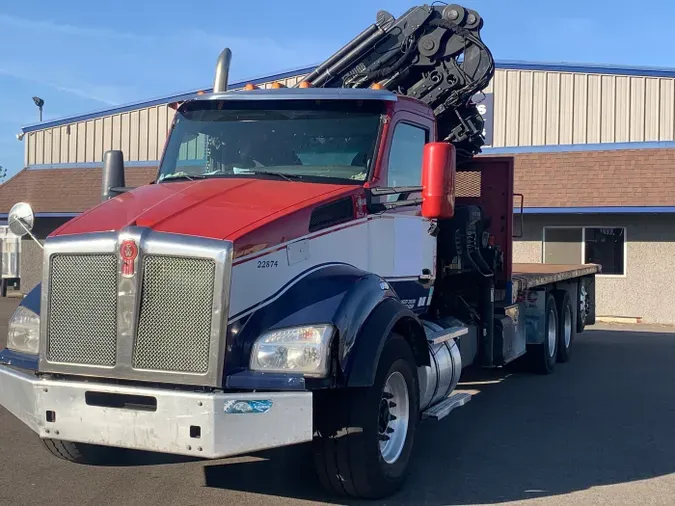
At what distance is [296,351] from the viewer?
4434 mm

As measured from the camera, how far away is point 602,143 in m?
18.1

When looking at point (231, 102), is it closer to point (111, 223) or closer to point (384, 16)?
point (111, 223)

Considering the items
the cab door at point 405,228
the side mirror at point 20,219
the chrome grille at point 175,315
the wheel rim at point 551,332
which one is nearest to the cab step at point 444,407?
the cab door at point 405,228

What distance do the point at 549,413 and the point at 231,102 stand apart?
461cm

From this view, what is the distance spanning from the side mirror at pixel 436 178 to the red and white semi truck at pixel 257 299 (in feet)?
0.05

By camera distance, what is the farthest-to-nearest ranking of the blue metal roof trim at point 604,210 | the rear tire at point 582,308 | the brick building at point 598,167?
the brick building at point 598,167 → the blue metal roof trim at point 604,210 → the rear tire at point 582,308

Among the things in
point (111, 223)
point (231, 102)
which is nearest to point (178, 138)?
point (231, 102)

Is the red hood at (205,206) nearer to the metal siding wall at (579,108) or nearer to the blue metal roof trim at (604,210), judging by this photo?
the blue metal roof trim at (604,210)

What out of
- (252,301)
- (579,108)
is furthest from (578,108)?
(252,301)

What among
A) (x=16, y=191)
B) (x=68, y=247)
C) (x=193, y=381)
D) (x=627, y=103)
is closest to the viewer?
(x=193, y=381)

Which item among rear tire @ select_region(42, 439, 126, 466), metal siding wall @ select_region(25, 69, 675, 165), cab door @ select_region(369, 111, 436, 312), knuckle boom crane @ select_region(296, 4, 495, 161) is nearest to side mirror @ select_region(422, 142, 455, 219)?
cab door @ select_region(369, 111, 436, 312)

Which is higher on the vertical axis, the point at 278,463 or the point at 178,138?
the point at 178,138

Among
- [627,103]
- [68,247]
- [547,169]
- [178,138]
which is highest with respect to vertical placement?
[627,103]

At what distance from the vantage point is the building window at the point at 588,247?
18.0 m
